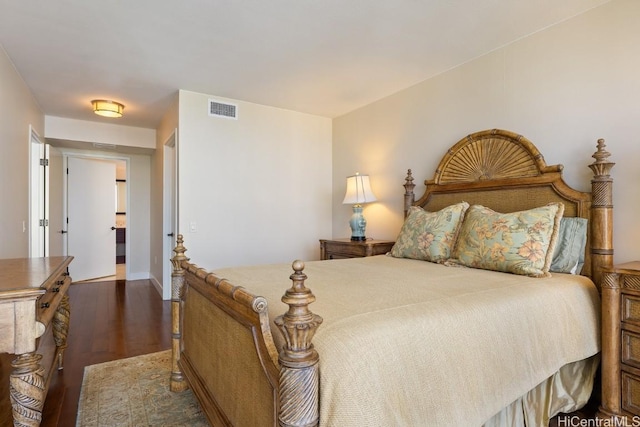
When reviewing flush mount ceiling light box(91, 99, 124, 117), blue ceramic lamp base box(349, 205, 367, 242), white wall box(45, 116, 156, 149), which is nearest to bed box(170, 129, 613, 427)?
blue ceramic lamp base box(349, 205, 367, 242)

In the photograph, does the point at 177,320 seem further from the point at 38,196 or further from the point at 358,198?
the point at 38,196

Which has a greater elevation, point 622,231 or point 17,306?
point 622,231

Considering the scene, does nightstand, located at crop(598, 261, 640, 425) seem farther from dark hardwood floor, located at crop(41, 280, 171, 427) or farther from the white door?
the white door

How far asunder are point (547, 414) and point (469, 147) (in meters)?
2.02

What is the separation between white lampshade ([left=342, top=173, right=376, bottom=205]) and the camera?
3852mm

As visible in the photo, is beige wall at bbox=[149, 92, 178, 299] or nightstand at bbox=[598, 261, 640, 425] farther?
beige wall at bbox=[149, 92, 178, 299]

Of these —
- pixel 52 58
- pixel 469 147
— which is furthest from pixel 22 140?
pixel 469 147

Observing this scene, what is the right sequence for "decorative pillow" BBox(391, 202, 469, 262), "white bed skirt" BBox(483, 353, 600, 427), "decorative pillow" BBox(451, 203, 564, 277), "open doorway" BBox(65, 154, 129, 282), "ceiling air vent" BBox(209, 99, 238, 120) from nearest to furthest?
"white bed skirt" BBox(483, 353, 600, 427), "decorative pillow" BBox(451, 203, 564, 277), "decorative pillow" BBox(391, 202, 469, 262), "ceiling air vent" BBox(209, 99, 238, 120), "open doorway" BBox(65, 154, 129, 282)

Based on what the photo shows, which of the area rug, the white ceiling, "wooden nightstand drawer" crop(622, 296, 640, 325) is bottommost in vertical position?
the area rug

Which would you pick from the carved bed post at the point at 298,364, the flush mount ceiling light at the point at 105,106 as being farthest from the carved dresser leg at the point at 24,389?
the flush mount ceiling light at the point at 105,106

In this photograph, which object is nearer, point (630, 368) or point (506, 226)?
point (630, 368)

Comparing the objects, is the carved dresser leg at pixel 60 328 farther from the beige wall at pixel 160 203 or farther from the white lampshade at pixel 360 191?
the white lampshade at pixel 360 191

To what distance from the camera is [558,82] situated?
8.09ft

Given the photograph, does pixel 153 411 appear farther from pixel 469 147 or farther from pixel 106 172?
pixel 106 172
